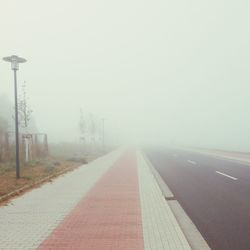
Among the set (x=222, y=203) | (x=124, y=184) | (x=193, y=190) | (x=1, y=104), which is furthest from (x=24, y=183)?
(x=1, y=104)

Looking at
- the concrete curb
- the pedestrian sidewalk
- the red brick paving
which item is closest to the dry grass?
the pedestrian sidewalk

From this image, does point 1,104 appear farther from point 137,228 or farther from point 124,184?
point 137,228

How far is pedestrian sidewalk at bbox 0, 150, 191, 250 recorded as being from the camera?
21.3ft

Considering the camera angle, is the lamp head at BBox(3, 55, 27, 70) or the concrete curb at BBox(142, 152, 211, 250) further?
the lamp head at BBox(3, 55, 27, 70)

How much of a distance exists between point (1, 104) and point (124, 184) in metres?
95.5

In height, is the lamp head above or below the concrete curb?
above

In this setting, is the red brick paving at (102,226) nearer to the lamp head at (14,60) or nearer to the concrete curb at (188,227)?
the concrete curb at (188,227)

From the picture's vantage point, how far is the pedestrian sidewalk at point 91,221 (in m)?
6.49

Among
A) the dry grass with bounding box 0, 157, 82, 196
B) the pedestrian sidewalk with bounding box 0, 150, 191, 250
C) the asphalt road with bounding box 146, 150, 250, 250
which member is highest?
the dry grass with bounding box 0, 157, 82, 196

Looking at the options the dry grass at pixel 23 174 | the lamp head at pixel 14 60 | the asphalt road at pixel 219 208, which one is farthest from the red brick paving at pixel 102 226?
the lamp head at pixel 14 60

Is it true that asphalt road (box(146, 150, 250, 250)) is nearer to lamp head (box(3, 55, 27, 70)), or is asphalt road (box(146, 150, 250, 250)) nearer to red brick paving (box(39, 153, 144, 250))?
red brick paving (box(39, 153, 144, 250))

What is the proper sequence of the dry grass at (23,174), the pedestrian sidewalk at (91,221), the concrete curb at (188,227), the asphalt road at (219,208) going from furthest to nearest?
the dry grass at (23,174) < the asphalt road at (219,208) < the concrete curb at (188,227) < the pedestrian sidewalk at (91,221)

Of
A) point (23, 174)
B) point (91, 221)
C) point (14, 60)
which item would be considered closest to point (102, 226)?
point (91, 221)

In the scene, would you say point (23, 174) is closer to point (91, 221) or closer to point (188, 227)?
point (91, 221)
